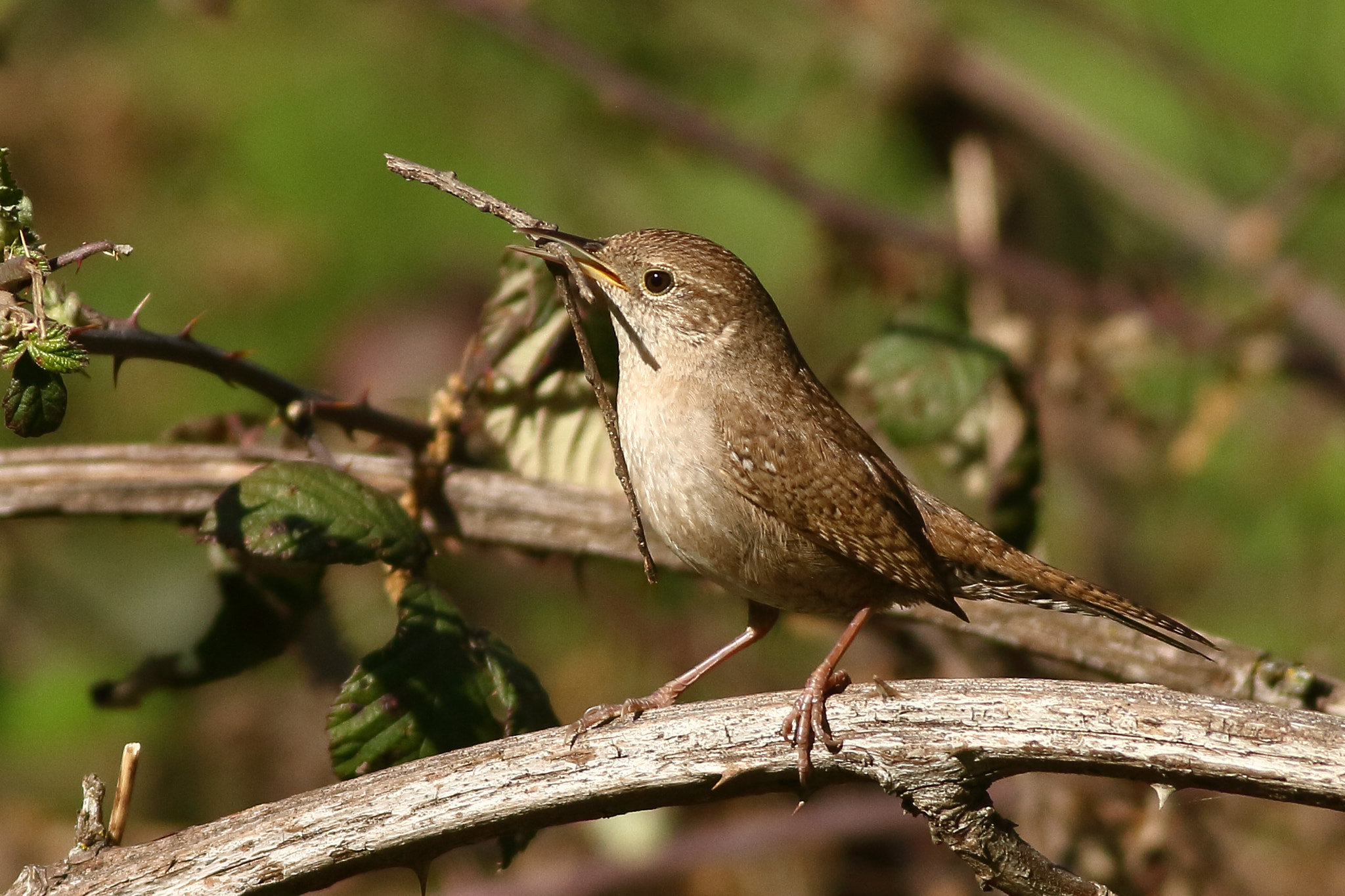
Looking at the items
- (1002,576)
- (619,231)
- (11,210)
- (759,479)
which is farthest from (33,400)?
(619,231)

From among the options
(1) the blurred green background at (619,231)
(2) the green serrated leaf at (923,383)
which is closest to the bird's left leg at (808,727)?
(2) the green serrated leaf at (923,383)

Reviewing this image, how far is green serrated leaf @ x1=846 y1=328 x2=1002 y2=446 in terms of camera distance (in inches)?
137

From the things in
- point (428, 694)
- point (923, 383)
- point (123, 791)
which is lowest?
point (123, 791)

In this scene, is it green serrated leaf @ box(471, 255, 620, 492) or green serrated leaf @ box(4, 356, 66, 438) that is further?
green serrated leaf @ box(471, 255, 620, 492)

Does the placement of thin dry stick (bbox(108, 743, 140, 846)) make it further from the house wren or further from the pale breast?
the pale breast

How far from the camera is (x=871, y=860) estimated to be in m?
4.84

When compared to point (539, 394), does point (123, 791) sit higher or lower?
lower

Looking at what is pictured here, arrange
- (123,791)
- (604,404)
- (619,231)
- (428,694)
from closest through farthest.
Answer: (123,791) → (604,404) → (428,694) → (619,231)

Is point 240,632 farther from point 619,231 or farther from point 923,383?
point 619,231

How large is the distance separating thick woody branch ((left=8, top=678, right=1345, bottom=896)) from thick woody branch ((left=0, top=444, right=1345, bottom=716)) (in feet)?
2.47

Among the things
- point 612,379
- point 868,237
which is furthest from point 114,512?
point 868,237

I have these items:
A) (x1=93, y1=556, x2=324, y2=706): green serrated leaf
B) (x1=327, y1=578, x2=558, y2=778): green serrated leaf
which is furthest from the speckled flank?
(x1=93, y1=556, x2=324, y2=706): green serrated leaf

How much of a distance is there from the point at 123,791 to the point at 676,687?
1194mm

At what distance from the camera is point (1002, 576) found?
10.5ft
